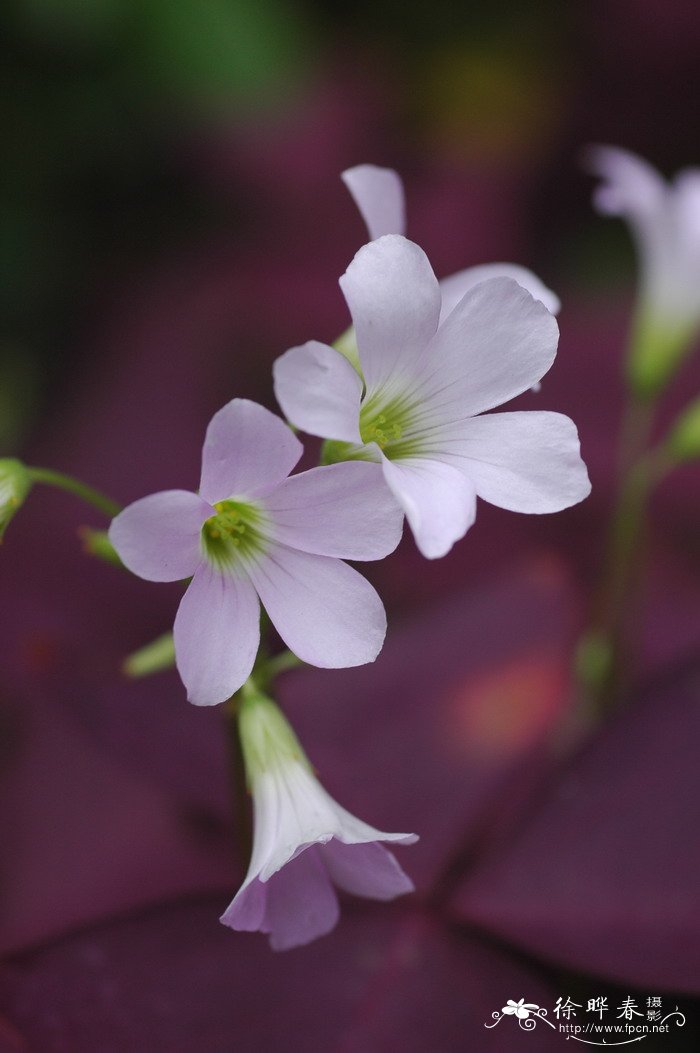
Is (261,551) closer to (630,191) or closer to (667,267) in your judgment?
(630,191)

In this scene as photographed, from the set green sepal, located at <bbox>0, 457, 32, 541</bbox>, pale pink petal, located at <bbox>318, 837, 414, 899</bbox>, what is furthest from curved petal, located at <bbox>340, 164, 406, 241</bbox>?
pale pink petal, located at <bbox>318, 837, 414, 899</bbox>

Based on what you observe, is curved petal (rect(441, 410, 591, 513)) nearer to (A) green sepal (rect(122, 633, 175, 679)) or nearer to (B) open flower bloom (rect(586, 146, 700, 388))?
(A) green sepal (rect(122, 633, 175, 679))

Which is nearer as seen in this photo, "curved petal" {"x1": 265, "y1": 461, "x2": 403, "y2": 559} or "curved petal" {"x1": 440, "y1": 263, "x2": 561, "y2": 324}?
"curved petal" {"x1": 265, "y1": 461, "x2": 403, "y2": 559}

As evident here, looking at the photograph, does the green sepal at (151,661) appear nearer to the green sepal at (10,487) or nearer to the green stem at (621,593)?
the green sepal at (10,487)

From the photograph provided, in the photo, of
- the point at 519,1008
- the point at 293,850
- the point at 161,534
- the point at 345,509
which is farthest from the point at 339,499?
the point at 519,1008

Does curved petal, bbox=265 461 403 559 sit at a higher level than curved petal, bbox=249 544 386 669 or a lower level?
higher

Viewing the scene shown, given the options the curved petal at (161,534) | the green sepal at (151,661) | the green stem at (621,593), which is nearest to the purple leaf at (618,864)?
the green stem at (621,593)

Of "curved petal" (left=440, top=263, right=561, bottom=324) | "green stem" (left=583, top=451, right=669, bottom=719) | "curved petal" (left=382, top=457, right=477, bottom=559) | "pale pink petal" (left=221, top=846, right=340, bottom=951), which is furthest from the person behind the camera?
"green stem" (left=583, top=451, right=669, bottom=719)
